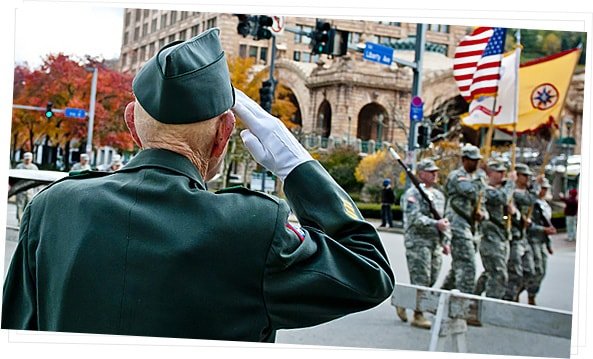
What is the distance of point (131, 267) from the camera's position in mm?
1112

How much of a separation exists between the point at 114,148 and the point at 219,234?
1227cm

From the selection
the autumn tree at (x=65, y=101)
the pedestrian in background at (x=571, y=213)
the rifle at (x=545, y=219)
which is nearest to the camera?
the rifle at (x=545, y=219)

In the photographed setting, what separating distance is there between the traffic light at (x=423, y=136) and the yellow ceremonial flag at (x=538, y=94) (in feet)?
6.02

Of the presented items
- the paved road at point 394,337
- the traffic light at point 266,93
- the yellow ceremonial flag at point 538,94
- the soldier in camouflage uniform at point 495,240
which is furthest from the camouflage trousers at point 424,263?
the traffic light at point 266,93

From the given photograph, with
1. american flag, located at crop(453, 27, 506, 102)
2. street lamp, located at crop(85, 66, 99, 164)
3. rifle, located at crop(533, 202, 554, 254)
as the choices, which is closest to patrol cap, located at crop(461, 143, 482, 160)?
rifle, located at crop(533, 202, 554, 254)

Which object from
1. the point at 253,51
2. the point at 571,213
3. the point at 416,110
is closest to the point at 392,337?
the point at 416,110

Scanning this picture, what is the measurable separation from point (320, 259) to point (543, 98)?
1072 cm

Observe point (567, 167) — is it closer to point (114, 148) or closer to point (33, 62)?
point (114, 148)

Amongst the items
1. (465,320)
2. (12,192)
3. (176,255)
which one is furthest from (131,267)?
(12,192)

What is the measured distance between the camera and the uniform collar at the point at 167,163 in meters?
1.15

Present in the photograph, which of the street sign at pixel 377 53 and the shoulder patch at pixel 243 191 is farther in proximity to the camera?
the street sign at pixel 377 53

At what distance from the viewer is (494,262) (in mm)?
7688

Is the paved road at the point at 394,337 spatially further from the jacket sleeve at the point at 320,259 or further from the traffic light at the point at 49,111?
the traffic light at the point at 49,111

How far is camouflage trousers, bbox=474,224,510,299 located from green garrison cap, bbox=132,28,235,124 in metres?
6.64
